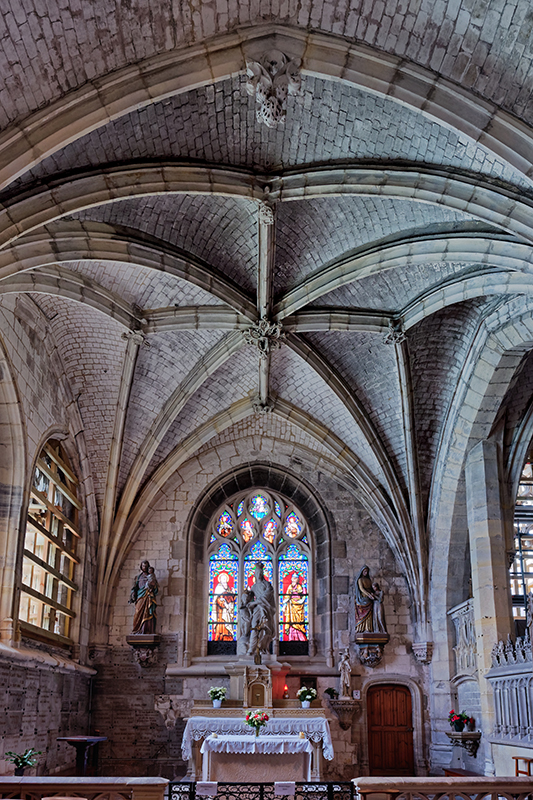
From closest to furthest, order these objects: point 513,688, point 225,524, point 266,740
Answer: point 513,688 → point 266,740 → point 225,524

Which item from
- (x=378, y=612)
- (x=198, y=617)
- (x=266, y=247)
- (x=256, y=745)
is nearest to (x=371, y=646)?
(x=378, y=612)

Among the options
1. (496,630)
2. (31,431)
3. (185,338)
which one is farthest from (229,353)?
(496,630)

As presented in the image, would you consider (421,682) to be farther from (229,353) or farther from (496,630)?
(229,353)

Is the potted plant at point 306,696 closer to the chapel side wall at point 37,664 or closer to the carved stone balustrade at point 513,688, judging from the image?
the carved stone balustrade at point 513,688

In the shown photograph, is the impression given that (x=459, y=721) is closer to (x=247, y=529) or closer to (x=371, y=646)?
(x=371, y=646)

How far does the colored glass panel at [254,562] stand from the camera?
15555 mm

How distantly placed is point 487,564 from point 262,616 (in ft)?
14.2

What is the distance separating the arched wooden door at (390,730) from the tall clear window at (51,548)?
5550mm

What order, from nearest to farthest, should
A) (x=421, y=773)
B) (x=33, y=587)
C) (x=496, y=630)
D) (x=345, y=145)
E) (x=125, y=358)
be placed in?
(x=345, y=145), (x=496, y=630), (x=33, y=587), (x=125, y=358), (x=421, y=773)

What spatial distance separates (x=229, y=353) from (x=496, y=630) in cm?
580

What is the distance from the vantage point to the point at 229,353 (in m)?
13.1

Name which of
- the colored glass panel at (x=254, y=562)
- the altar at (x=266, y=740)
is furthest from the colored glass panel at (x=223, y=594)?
the altar at (x=266, y=740)

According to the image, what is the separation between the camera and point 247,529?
16.1 m

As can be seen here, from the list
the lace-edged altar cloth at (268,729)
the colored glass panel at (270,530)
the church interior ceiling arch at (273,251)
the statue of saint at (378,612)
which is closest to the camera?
the church interior ceiling arch at (273,251)
